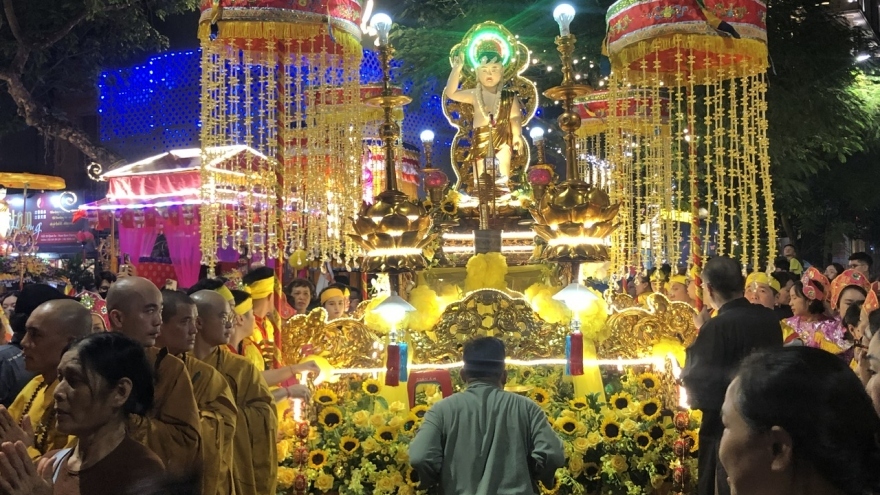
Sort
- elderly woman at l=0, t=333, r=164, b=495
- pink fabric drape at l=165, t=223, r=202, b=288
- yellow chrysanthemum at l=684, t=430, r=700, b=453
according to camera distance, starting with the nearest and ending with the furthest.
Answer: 1. elderly woman at l=0, t=333, r=164, b=495
2. yellow chrysanthemum at l=684, t=430, r=700, b=453
3. pink fabric drape at l=165, t=223, r=202, b=288

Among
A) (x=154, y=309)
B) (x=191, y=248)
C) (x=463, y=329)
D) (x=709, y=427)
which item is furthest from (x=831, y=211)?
(x=154, y=309)

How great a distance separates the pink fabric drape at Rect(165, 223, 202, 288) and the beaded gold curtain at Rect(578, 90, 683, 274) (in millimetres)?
6286

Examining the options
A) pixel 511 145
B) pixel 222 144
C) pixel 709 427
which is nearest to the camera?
pixel 709 427

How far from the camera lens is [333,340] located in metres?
5.67

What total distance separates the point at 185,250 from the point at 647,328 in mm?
8481

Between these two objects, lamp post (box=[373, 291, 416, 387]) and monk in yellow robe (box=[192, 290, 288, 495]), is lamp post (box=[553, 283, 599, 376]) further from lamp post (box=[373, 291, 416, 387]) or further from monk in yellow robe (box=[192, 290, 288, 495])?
monk in yellow robe (box=[192, 290, 288, 495])

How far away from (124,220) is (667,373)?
9.55 m

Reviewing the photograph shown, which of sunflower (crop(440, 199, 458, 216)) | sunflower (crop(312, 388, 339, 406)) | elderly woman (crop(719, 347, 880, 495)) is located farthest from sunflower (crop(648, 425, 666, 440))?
elderly woman (crop(719, 347, 880, 495))

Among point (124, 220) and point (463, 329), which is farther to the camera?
point (124, 220)

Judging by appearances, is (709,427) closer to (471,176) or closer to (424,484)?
(424,484)

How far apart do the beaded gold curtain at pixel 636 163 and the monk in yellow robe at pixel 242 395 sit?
3.30m

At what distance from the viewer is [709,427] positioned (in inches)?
155

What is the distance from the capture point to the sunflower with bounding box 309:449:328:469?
4891 mm

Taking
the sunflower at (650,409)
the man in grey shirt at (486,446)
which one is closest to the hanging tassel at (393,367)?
the sunflower at (650,409)
